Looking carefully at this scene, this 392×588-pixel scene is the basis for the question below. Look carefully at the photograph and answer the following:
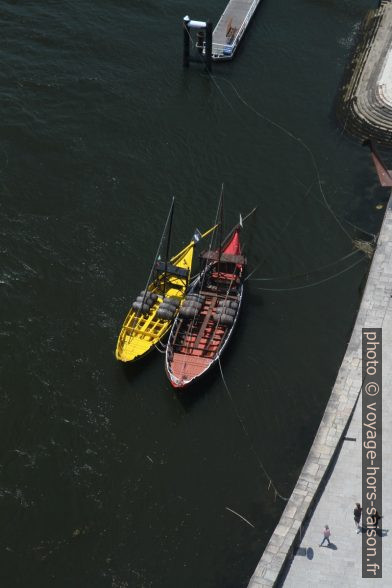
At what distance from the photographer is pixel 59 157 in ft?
214

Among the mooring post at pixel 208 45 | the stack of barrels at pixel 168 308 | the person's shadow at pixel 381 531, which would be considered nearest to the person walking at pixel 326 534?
the person's shadow at pixel 381 531

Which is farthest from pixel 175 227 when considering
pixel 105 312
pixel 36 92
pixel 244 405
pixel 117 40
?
pixel 117 40

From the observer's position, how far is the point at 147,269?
56.7 metres

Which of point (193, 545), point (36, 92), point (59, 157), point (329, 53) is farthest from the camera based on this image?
point (329, 53)

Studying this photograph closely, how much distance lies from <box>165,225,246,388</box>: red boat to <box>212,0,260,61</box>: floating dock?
24.5 m

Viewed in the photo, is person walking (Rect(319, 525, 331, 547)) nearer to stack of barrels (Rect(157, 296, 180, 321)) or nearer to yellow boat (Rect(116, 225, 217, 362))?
yellow boat (Rect(116, 225, 217, 362))

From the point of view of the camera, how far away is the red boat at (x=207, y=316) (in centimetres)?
5022

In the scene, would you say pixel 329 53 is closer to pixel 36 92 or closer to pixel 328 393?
pixel 36 92

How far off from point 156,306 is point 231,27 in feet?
118

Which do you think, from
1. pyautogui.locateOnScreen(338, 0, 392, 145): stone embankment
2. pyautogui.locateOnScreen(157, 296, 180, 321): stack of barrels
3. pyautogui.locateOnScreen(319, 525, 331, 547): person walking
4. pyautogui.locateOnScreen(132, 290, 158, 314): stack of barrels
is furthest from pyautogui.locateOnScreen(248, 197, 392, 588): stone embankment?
pyautogui.locateOnScreen(338, 0, 392, 145): stone embankment

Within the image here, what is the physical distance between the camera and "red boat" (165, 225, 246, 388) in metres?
50.2

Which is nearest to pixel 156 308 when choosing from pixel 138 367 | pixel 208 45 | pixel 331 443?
pixel 138 367

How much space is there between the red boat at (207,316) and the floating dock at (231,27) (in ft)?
80.3

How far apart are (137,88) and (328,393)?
115 ft
